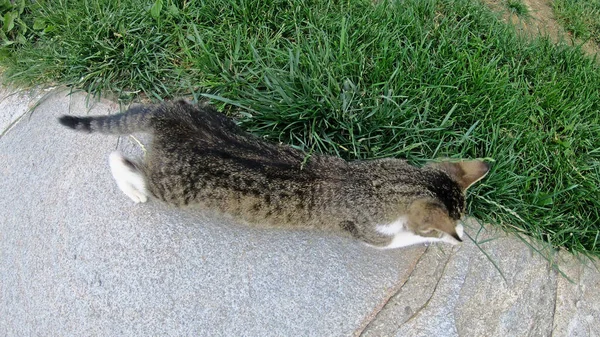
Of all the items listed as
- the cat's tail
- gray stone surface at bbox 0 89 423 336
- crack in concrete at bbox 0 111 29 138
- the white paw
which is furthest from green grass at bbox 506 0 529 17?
crack in concrete at bbox 0 111 29 138

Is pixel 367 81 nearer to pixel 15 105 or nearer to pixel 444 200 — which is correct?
pixel 444 200

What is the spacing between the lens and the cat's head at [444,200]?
221 centimetres

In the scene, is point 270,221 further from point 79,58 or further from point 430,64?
point 79,58

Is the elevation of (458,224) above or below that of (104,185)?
above

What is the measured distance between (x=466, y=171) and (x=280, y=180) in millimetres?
1022

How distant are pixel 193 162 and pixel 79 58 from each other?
55.0 inches

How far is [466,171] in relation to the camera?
96.0 inches

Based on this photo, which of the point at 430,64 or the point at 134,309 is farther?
the point at 430,64

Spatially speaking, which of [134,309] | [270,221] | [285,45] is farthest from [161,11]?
[134,309]

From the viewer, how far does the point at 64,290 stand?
251 centimetres

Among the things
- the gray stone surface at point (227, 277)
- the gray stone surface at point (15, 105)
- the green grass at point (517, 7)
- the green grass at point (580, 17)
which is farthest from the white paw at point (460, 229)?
the gray stone surface at point (15, 105)

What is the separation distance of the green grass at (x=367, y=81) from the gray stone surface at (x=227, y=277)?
367mm

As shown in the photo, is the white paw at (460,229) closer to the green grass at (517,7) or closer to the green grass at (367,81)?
the green grass at (367,81)

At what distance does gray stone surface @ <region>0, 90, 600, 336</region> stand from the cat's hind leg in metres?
0.08
